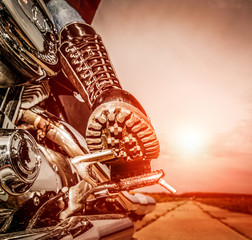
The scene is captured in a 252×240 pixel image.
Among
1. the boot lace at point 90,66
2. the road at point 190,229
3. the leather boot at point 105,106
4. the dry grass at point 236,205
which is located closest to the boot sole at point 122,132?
the leather boot at point 105,106

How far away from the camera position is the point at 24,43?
74cm

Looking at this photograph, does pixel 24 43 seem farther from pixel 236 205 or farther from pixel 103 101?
pixel 236 205

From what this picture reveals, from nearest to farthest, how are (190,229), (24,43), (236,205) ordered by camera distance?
(24,43), (190,229), (236,205)

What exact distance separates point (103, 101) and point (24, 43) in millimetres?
332

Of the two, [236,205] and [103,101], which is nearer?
[103,101]

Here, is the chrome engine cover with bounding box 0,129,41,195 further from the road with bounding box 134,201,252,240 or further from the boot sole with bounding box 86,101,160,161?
the road with bounding box 134,201,252,240

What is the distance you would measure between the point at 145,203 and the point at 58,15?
1.17 metres

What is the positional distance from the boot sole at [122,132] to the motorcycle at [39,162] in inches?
2.7

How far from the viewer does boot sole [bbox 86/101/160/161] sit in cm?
84

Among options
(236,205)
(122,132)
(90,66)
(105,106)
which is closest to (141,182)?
(122,132)

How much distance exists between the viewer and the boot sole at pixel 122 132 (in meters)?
0.84

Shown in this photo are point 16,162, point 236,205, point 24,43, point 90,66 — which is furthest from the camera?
point 236,205

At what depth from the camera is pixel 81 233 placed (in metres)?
0.71

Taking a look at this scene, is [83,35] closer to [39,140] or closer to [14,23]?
[14,23]
